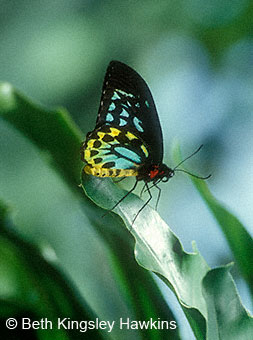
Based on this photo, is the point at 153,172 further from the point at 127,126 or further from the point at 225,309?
the point at 225,309

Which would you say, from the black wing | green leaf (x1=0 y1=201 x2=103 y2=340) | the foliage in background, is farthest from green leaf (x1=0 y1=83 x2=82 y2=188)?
the black wing

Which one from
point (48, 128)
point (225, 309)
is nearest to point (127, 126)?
point (48, 128)

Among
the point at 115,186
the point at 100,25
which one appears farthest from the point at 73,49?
the point at 115,186

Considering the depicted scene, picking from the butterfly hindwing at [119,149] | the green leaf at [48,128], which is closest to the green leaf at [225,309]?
the green leaf at [48,128]

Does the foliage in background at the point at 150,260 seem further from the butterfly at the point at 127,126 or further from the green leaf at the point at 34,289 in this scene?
the butterfly at the point at 127,126

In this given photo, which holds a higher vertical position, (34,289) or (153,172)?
(153,172)

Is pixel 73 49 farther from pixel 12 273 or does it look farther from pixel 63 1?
pixel 12 273

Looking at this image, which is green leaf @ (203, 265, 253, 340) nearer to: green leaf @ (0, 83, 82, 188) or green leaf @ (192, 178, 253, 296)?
green leaf @ (192, 178, 253, 296)
